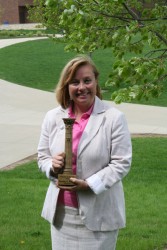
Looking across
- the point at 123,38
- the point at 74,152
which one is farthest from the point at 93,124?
the point at 123,38

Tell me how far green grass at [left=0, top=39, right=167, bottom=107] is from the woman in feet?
52.7

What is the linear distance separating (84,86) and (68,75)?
0.12 metres

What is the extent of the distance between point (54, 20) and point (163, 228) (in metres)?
13.7

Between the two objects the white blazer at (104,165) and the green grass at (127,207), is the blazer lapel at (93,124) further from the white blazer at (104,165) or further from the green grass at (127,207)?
the green grass at (127,207)

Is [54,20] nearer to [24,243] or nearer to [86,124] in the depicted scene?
[24,243]

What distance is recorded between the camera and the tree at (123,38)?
4.47m

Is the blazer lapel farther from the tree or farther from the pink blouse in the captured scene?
the tree

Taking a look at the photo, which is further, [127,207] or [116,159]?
[127,207]

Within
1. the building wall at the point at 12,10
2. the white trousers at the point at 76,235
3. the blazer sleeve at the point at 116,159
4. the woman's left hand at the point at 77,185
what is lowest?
the building wall at the point at 12,10

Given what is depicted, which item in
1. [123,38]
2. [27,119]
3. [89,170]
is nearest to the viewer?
[89,170]

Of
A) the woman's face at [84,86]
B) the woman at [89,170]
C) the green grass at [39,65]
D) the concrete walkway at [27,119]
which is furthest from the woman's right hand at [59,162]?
the green grass at [39,65]

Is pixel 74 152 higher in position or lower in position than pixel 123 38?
lower

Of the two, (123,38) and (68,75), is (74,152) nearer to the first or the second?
(68,75)

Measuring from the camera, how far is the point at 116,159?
3.40m
